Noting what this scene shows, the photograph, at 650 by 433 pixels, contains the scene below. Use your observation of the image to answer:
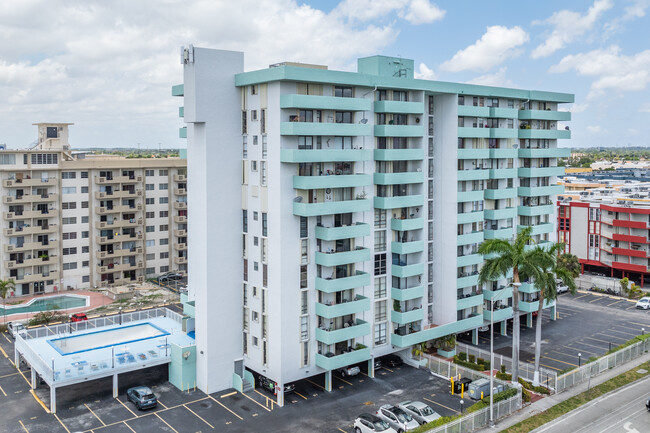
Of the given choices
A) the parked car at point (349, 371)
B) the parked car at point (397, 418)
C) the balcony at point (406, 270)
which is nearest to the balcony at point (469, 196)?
the balcony at point (406, 270)

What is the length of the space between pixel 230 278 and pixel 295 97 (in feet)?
57.0

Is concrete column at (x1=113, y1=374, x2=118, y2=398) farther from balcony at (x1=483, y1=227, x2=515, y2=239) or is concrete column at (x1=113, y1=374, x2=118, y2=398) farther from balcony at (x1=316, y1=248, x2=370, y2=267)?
balcony at (x1=483, y1=227, x2=515, y2=239)

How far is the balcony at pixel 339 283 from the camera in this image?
175 feet

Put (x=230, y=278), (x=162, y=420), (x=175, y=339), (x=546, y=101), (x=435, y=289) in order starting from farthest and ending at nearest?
1. (x=546, y=101)
2. (x=435, y=289)
3. (x=175, y=339)
4. (x=230, y=278)
5. (x=162, y=420)

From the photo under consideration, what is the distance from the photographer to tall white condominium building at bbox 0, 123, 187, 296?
90188mm

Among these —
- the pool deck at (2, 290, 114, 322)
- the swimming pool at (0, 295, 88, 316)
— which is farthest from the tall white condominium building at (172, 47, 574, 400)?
the swimming pool at (0, 295, 88, 316)

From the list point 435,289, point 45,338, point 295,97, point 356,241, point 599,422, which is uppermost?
point 295,97

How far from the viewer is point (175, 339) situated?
6019 centimetres

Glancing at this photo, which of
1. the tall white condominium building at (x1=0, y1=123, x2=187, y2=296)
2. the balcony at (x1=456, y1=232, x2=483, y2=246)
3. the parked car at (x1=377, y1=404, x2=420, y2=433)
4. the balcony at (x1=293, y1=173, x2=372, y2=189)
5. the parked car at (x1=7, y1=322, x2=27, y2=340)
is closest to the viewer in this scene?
the parked car at (x1=377, y1=404, x2=420, y2=433)

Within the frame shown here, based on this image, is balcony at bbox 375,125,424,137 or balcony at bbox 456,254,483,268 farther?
balcony at bbox 456,254,483,268

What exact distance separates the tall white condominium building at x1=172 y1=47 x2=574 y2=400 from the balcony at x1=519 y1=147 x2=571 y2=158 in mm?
11316

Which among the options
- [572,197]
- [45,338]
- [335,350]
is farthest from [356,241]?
[572,197]

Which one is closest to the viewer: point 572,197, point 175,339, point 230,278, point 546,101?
point 230,278

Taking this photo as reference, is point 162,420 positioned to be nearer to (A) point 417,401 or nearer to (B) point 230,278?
(B) point 230,278
